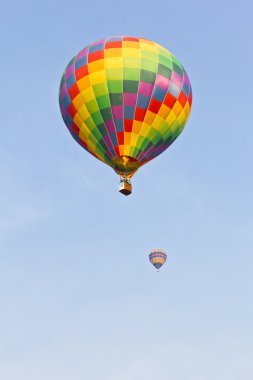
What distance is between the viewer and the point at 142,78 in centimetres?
3088

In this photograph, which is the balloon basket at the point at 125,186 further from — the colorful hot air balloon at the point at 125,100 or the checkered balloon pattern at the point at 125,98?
the checkered balloon pattern at the point at 125,98

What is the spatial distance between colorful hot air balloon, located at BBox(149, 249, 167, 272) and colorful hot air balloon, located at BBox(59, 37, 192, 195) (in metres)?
33.6

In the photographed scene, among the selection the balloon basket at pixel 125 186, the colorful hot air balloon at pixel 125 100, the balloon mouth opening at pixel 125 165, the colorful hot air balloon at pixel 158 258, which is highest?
the colorful hot air balloon at pixel 158 258

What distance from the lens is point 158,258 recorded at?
6450 centimetres

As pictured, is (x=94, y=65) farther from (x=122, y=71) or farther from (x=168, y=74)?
(x=168, y=74)

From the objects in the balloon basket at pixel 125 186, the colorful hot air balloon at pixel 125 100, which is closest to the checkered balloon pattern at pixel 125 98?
the colorful hot air balloon at pixel 125 100

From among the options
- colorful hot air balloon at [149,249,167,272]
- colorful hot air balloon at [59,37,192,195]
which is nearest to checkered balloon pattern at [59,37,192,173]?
colorful hot air balloon at [59,37,192,195]

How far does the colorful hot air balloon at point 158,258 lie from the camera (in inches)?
2539

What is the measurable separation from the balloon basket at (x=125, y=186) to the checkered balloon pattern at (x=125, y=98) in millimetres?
599

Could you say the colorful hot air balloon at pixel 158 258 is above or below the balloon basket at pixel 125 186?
above

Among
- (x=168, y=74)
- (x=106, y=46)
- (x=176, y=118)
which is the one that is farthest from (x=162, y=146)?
(x=106, y=46)

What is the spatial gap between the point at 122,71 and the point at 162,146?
4733 millimetres

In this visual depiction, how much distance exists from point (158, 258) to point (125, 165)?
1371 inches

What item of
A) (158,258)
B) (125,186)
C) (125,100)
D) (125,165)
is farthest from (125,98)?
(158,258)
